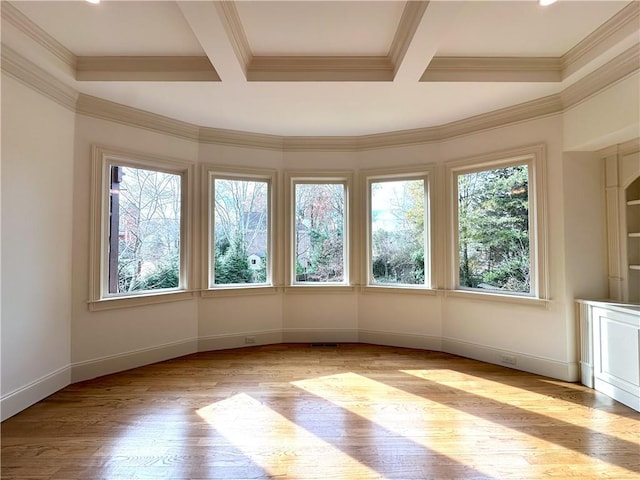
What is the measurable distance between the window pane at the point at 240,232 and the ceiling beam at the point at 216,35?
170 cm

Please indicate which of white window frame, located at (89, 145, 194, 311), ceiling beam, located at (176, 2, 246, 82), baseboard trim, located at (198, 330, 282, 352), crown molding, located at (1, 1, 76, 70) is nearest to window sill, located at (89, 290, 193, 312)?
white window frame, located at (89, 145, 194, 311)

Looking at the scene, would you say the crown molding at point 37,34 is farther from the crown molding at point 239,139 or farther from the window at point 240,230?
the window at point 240,230

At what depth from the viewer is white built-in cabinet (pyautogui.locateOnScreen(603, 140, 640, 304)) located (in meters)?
3.01

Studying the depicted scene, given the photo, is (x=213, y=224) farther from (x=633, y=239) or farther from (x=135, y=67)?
(x=633, y=239)

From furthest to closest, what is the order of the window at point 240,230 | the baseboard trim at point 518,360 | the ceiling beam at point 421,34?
the window at point 240,230 → the baseboard trim at point 518,360 → the ceiling beam at point 421,34

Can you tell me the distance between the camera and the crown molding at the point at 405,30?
7.01 ft

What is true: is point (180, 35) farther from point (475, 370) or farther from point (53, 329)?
point (475, 370)

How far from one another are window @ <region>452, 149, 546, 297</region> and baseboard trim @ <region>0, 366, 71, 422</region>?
416 centimetres

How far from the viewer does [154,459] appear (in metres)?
2.01

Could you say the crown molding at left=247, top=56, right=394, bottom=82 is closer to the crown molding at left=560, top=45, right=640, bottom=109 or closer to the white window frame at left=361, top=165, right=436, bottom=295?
the white window frame at left=361, top=165, right=436, bottom=295

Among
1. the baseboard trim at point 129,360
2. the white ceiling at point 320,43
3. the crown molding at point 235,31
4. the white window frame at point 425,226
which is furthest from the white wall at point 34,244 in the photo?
the white window frame at point 425,226

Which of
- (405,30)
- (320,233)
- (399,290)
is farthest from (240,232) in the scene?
(405,30)

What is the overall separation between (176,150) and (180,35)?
159 centimetres

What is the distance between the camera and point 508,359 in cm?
349
